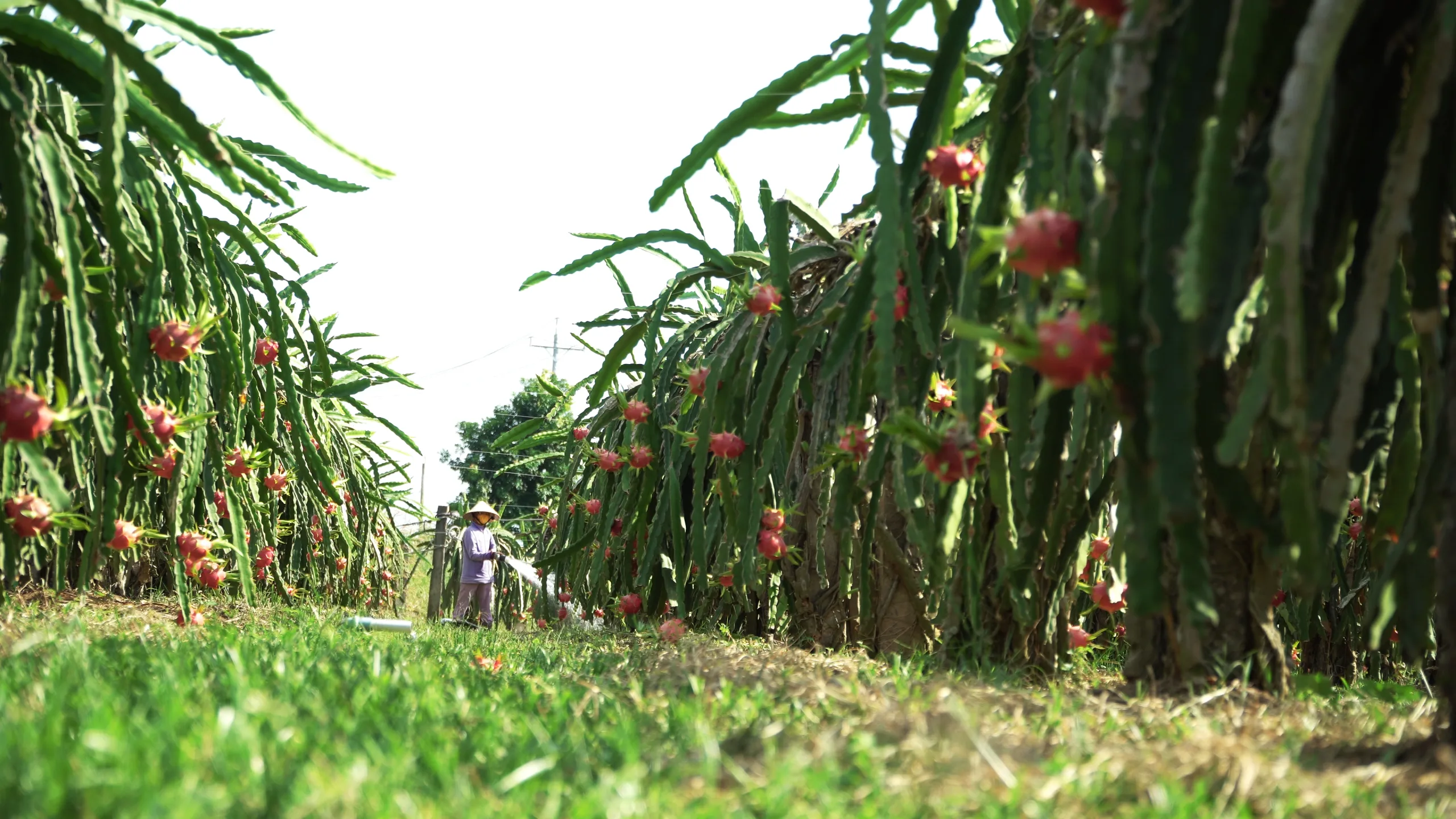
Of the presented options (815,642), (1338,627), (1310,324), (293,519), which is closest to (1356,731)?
(1310,324)

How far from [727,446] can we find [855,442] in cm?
81

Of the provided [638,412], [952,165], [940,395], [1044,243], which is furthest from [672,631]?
[1044,243]

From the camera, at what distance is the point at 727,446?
360 centimetres

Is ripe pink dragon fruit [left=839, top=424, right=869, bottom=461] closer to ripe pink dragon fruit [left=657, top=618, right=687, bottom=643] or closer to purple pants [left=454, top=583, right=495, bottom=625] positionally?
ripe pink dragon fruit [left=657, top=618, right=687, bottom=643]

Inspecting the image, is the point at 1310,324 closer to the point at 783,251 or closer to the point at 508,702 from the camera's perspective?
the point at 508,702

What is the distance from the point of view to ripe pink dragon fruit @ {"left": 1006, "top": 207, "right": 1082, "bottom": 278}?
1.63 metres

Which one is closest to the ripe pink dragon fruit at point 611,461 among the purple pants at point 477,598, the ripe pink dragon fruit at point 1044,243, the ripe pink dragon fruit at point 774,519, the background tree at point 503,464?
the ripe pink dragon fruit at point 774,519

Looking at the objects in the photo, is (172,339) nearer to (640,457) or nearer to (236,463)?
(236,463)

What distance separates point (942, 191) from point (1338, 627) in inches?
133

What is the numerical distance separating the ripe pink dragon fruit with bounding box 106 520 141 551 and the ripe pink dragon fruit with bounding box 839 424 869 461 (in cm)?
216

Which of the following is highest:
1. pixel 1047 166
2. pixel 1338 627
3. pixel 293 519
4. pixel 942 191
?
pixel 942 191

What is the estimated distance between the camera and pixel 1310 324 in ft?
A: 5.75

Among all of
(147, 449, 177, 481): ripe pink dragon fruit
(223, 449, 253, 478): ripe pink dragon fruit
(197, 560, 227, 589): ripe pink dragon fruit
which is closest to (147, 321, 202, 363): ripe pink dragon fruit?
(147, 449, 177, 481): ripe pink dragon fruit

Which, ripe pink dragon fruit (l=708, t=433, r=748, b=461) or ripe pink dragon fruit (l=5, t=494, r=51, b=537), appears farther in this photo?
ripe pink dragon fruit (l=708, t=433, r=748, b=461)
